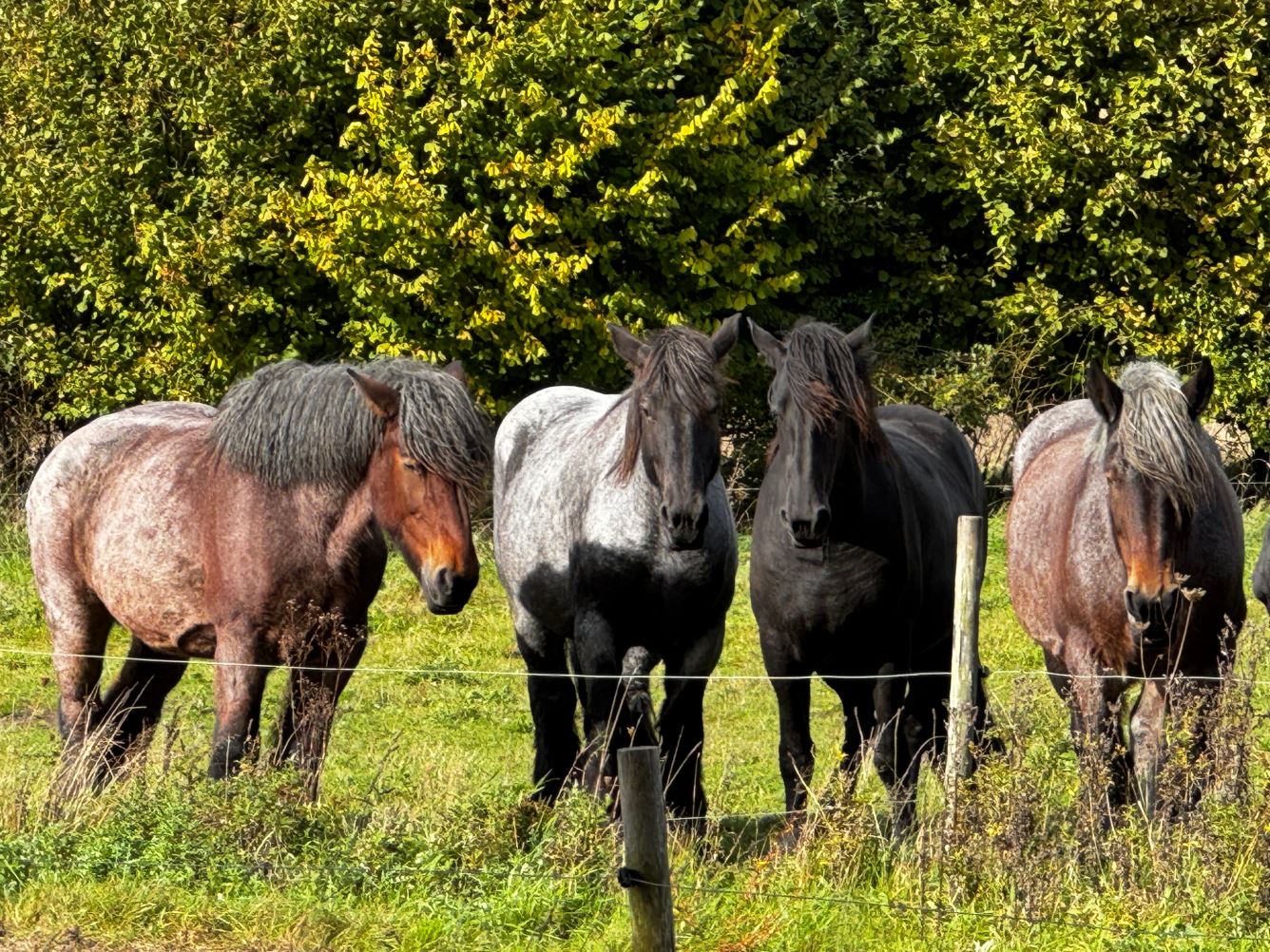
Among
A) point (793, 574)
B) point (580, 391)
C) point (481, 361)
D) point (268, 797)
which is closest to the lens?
point (268, 797)

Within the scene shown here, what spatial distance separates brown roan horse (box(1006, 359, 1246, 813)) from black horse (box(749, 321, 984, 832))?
0.73 metres

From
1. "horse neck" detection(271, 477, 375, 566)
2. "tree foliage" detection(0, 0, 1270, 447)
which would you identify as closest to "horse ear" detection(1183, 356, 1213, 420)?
"horse neck" detection(271, 477, 375, 566)

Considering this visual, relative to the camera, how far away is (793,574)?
25.1ft

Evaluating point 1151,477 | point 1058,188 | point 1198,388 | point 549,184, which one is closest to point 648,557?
point 1151,477

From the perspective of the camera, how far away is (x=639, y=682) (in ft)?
25.4

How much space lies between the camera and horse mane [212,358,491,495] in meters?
7.04

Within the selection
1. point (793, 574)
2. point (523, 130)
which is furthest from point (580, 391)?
point (523, 130)

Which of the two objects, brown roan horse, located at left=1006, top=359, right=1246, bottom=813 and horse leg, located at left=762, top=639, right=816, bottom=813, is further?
horse leg, located at left=762, top=639, right=816, bottom=813

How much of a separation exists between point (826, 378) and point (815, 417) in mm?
219

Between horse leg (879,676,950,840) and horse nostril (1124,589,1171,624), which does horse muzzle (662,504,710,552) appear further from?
horse nostril (1124,589,1171,624)

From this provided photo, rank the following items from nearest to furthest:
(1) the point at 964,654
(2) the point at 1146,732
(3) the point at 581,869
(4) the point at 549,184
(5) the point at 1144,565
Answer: (3) the point at 581,869, (1) the point at 964,654, (5) the point at 1144,565, (2) the point at 1146,732, (4) the point at 549,184

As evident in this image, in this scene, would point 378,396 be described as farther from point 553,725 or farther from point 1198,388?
point 1198,388

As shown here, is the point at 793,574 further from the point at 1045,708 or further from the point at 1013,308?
the point at 1013,308

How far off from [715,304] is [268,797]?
43.4 ft
